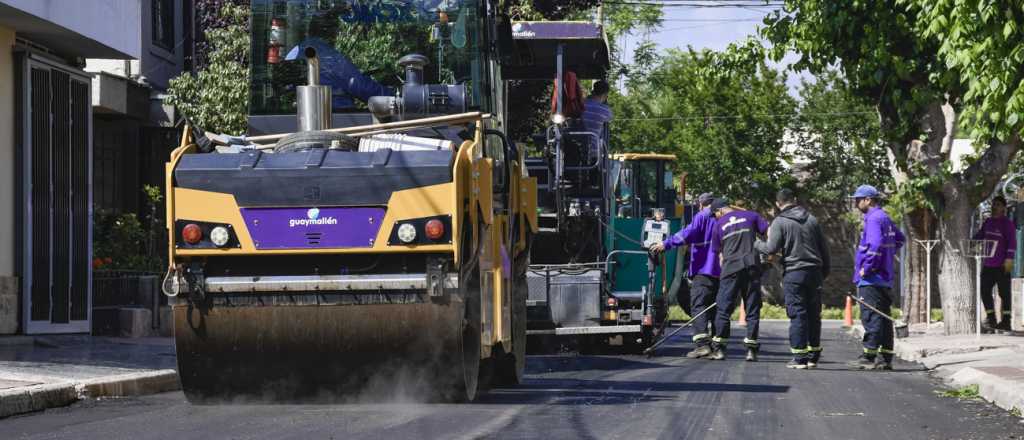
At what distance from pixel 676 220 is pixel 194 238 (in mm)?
16553

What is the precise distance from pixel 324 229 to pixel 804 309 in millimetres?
7048

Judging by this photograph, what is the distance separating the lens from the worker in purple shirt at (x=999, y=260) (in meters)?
20.8

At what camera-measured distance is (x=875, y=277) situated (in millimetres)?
14898

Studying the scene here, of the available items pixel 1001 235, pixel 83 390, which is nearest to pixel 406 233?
pixel 83 390

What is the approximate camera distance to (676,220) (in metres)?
24.9

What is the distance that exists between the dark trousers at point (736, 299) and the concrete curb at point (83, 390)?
5.90 metres

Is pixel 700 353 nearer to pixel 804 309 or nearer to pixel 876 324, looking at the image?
pixel 804 309

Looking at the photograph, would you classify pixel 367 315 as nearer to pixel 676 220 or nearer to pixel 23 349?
pixel 23 349

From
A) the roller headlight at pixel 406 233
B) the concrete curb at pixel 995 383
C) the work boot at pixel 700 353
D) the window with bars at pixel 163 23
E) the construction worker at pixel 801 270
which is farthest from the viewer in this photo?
the window with bars at pixel 163 23

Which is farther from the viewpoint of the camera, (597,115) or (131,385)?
(597,115)

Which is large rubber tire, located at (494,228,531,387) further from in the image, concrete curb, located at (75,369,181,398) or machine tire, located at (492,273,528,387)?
concrete curb, located at (75,369,181,398)

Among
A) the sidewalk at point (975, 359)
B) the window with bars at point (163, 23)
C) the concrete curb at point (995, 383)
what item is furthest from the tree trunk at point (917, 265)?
the window with bars at point (163, 23)

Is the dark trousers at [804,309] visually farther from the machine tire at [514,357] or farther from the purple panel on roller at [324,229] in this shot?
the purple panel on roller at [324,229]

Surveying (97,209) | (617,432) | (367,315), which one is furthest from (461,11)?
(97,209)
